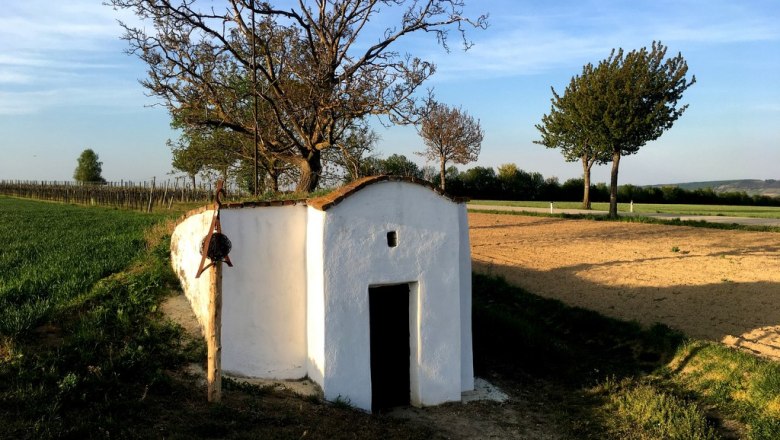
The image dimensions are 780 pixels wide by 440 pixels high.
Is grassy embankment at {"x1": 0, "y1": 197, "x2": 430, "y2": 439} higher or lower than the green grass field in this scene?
lower

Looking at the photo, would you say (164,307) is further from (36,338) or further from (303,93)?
(303,93)

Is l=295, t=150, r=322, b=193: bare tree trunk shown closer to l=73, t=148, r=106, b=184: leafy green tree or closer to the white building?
the white building

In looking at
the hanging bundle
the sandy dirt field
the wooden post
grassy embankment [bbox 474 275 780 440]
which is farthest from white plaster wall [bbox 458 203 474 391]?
the sandy dirt field

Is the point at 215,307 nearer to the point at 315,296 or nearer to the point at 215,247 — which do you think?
the point at 215,247

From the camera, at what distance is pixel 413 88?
15.1 meters

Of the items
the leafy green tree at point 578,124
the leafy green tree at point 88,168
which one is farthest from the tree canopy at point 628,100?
the leafy green tree at point 88,168

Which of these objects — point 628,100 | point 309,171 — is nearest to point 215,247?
point 309,171

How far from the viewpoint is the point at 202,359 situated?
789 centimetres

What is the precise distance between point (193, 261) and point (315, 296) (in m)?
2.77

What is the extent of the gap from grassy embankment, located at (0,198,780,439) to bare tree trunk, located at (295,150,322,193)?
407 centimetres

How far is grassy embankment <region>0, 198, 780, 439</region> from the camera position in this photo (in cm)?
599

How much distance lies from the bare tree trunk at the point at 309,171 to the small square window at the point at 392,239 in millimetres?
6808

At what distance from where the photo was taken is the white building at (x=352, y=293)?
8.13 meters

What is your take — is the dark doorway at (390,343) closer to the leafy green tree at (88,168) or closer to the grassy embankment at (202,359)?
the grassy embankment at (202,359)
